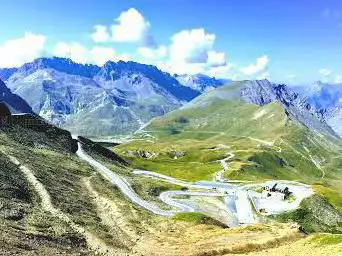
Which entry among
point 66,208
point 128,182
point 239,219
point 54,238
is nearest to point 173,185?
point 128,182

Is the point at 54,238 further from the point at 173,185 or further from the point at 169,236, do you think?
the point at 173,185

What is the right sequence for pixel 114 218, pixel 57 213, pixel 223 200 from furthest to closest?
pixel 223 200 < pixel 114 218 < pixel 57 213

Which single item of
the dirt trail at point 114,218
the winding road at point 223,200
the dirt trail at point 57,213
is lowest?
the winding road at point 223,200

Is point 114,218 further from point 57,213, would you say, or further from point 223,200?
point 223,200

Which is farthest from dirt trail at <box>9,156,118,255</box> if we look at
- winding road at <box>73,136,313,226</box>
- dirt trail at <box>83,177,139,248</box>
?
winding road at <box>73,136,313,226</box>

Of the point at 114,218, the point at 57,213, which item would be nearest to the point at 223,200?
the point at 114,218

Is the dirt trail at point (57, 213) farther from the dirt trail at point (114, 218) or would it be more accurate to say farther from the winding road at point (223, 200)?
Answer: the winding road at point (223, 200)

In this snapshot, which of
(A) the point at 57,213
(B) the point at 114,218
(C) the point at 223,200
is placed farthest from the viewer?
(C) the point at 223,200

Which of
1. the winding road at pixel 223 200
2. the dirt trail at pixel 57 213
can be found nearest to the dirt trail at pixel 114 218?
the dirt trail at pixel 57 213
